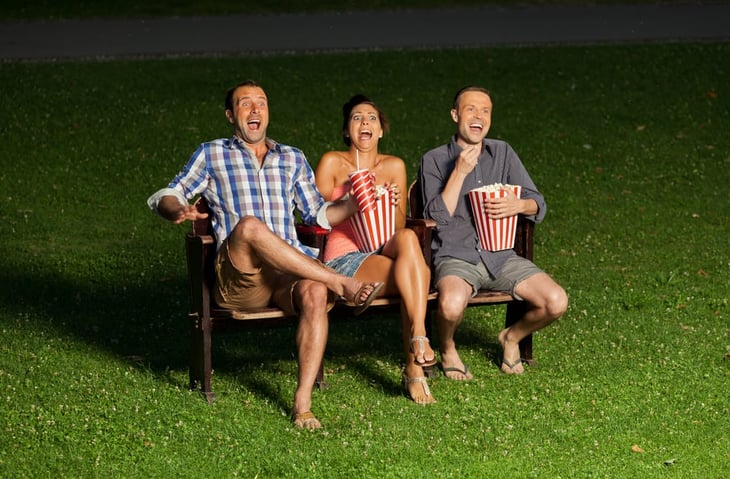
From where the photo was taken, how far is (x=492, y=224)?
7168 mm

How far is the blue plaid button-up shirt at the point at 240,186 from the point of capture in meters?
6.88

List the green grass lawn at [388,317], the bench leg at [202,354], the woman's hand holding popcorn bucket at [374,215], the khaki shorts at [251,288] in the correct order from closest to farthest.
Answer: the green grass lawn at [388,317], the khaki shorts at [251,288], the bench leg at [202,354], the woman's hand holding popcorn bucket at [374,215]

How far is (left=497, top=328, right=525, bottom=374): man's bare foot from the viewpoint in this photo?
290 inches

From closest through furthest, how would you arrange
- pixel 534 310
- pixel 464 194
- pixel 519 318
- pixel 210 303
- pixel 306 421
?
pixel 306 421 → pixel 210 303 → pixel 534 310 → pixel 464 194 → pixel 519 318

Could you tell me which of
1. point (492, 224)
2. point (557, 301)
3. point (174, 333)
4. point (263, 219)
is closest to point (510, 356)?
point (557, 301)

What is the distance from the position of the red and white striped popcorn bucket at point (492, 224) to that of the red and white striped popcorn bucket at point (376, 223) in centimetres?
50

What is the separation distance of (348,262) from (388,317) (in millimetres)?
1860

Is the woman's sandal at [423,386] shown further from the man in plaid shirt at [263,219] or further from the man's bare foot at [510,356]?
the man's bare foot at [510,356]

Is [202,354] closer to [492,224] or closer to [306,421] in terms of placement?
[306,421]

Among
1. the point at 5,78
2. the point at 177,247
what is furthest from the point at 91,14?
the point at 177,247

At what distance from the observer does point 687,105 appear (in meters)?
14.5

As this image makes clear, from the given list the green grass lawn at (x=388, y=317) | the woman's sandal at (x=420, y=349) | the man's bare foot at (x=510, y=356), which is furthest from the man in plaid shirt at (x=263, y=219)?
the man's bare foot at (x=510, y=356)

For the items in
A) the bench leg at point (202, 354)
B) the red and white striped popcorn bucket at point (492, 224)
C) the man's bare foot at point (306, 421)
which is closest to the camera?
the man's bare foot at point (306, 421)

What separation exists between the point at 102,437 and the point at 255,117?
6.11 ft
